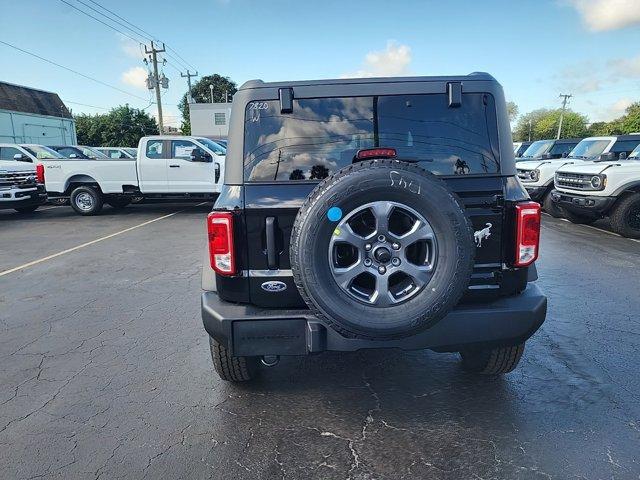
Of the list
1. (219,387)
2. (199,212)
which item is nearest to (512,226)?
(219,387)

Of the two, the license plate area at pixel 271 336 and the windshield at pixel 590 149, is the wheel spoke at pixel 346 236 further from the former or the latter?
the windshield at pixel 590 149

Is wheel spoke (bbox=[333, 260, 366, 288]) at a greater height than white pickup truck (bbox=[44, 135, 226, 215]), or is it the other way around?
white pickup truck (bbox=[44, 135, 226, 215])

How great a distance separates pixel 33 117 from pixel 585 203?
46.1 m

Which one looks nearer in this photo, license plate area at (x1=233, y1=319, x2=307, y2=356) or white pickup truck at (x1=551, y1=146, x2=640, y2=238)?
license plate area at (x1=233, y1=319, x2=307, y2=356)

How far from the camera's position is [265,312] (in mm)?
2682

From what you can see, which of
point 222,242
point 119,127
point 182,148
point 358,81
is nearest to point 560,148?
point 182,148

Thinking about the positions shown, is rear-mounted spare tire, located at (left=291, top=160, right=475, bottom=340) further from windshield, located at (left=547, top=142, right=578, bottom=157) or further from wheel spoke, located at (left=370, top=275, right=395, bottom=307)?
windshield, located at (left=547, top=142, right=578, bottom=157)

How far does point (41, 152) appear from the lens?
1438cm

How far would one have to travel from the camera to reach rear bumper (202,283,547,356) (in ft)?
8.38

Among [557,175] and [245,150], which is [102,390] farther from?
[557,175]

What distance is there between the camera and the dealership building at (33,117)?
38.1m

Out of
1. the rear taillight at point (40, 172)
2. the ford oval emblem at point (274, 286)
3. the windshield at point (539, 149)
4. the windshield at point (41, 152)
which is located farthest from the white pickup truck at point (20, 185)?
the windshield at point (539, 149)


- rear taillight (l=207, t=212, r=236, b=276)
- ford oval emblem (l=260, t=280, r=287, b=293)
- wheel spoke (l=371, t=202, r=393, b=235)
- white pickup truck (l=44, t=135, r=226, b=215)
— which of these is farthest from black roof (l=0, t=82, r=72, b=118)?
wheel spoke (l=371, t=202, r=393, b=235)

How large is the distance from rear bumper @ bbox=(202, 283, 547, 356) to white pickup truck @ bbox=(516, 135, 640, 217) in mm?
8916
